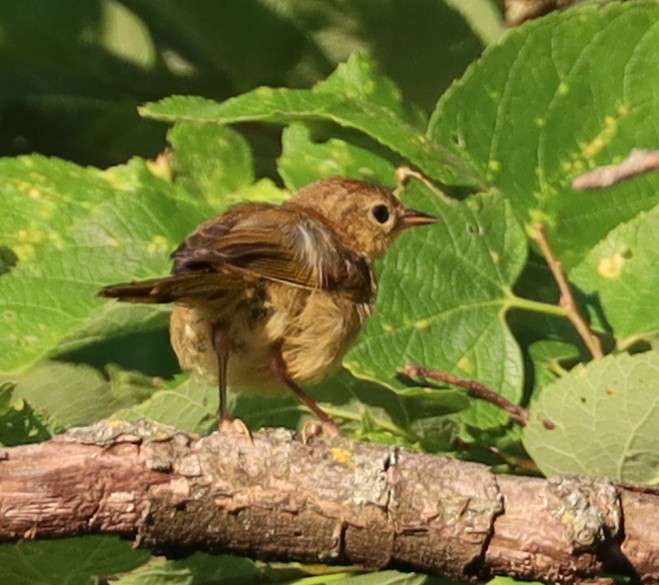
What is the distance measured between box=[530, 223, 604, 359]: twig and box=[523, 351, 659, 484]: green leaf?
0.14 m

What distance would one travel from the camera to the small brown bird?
207 centimetres

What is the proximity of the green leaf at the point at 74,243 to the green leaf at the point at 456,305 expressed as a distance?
292mm

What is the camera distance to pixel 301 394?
7.05 feet

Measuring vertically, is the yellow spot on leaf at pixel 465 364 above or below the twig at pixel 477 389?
above

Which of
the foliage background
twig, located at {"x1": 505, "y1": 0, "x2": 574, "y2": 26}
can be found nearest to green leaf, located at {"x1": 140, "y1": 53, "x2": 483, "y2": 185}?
the foliage background

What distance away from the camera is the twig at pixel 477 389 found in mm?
2070

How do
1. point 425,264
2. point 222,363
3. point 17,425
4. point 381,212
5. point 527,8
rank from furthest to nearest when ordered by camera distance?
point 527,8, point 381,212, point 425,264, point 222,363, point 17,425

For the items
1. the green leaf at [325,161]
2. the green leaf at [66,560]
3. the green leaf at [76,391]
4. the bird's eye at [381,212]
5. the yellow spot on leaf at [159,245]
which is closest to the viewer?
the green leaf at [66,560]

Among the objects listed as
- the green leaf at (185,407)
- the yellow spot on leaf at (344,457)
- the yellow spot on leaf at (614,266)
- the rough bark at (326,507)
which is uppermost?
the yellow spot on leaf at (614,266)

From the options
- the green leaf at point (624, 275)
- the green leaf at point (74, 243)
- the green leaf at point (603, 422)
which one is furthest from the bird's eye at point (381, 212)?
the green leaf at point (603, 422)

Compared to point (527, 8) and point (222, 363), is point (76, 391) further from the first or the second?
point (527, 8)

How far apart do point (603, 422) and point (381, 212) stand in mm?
702

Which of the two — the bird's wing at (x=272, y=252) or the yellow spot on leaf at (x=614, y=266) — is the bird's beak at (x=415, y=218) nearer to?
the bird's wing at (x=272, y=252)

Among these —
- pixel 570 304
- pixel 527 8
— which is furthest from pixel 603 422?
pixel 527 8
